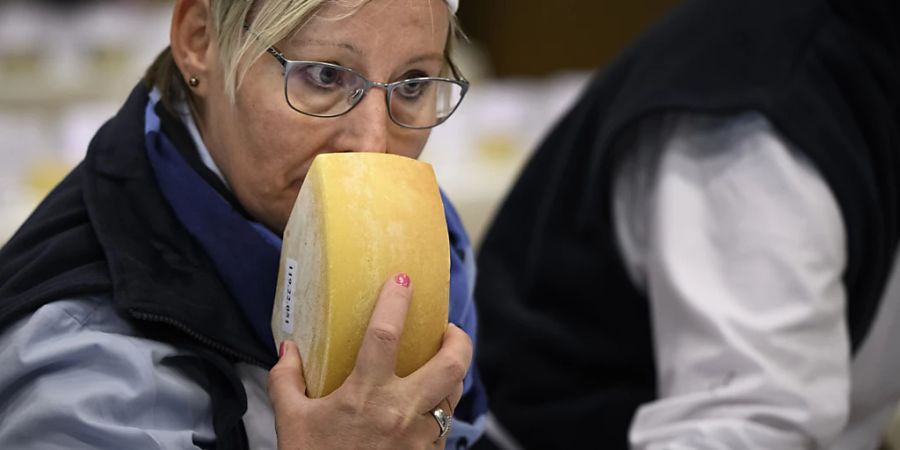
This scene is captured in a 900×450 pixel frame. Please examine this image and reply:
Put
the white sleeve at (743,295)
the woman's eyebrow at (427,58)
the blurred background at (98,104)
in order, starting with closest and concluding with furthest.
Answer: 1. the woman's eyebrow at (427,58)
2. the white sleeve at (743,295)
3. the blurred background at (98,104)

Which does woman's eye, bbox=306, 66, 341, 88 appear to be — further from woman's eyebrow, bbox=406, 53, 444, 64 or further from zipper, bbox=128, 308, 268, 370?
zipper, bbox=128, 308, 268, 370

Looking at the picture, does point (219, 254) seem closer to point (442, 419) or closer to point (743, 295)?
point (442, 419)

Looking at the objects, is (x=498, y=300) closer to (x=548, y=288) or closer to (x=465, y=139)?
(x=548, y=288)

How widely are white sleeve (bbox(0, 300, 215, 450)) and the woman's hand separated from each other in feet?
0.38

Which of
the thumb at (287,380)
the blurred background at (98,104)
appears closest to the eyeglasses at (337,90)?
the thumb at (287,380)

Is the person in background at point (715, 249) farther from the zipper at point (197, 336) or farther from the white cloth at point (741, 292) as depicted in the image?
the zipper at point (197, 336)

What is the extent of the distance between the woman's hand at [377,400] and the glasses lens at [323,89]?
0.64 ft

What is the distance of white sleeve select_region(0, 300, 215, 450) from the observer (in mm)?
1023

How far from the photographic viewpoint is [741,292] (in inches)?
60.4

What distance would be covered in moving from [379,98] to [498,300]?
79 centimetres

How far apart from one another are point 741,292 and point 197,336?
77 cm

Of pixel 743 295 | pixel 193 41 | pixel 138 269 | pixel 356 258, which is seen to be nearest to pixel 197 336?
pixel 138 269

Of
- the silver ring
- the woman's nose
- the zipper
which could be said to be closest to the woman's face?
the woman's nose

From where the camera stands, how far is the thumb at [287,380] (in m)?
1.04
